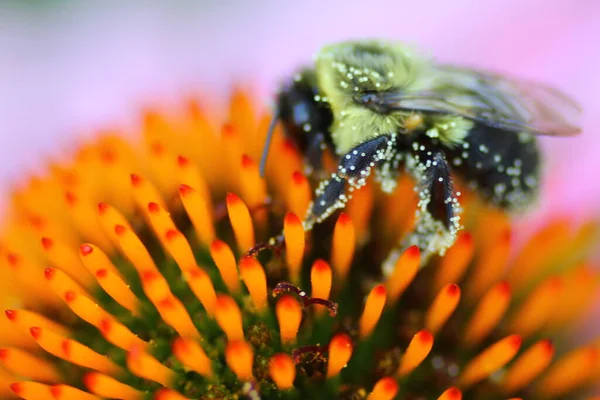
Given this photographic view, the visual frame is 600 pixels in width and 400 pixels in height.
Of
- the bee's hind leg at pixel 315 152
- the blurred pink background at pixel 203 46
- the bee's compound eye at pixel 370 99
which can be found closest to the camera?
the bee's compound eye at pixel 370 99

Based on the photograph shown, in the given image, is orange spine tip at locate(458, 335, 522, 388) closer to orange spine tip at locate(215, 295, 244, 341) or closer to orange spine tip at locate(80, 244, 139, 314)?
orange spine tip at locate(215, 295, 244, 341)


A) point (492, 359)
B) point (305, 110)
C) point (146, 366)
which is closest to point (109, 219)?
point (146, 366)

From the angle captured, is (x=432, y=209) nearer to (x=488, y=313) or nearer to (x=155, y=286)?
(x=488, y=313)

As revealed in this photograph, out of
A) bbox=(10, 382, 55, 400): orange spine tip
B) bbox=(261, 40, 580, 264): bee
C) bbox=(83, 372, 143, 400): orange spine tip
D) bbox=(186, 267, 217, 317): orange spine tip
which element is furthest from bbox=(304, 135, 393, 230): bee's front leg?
bbox=(10, 382, 55, 400): orange spine tip

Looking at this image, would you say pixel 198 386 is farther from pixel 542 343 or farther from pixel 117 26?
pixel 117 26

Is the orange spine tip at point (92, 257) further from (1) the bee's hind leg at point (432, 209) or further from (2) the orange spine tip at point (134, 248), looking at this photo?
(1) the bee's hind leg at point (432, 209)

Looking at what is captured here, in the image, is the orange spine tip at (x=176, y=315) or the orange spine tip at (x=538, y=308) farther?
the orange spine tip at (x=538, y=308)

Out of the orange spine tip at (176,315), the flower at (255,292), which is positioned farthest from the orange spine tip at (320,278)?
the orange spine tip at (176,315)
